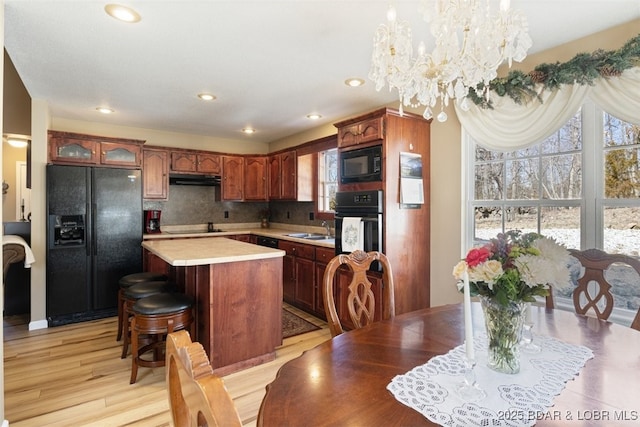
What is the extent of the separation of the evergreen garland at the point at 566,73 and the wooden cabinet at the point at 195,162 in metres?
3.86

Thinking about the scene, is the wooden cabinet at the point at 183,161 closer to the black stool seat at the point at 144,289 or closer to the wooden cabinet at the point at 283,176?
the wooden cabinet at the point at 283,176

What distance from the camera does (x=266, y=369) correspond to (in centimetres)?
268

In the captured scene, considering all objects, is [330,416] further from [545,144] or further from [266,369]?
[545,144]

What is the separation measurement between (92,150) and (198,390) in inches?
179

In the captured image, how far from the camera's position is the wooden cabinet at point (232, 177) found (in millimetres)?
5316

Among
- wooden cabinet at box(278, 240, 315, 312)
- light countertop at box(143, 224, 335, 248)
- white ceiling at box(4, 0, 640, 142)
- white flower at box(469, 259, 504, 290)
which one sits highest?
white ceiling at box(4, 0, 640, 142)

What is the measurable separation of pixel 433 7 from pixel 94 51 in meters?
2.45

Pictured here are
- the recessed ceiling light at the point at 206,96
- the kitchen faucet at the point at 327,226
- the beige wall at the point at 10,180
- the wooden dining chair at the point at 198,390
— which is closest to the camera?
the wooden dining chair at the point at 198,390

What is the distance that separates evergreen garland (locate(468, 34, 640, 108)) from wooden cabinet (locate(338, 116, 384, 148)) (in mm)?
787

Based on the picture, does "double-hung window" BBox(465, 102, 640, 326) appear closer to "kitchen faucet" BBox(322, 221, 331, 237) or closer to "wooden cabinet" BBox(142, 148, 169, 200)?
"kitchen faucet" BBox(322, 221, 331, 237)

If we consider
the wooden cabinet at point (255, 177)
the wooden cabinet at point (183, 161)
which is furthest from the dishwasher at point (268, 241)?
the wooden cabinet at point (183, 161)

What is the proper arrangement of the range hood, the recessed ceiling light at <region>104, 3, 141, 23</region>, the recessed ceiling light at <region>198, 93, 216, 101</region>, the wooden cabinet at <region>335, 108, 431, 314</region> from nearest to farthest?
the recessed ceiling light at <region>104, 3, 141, 23</region> → the wooden cabinet at <region>335, 108, 431, 314</region> → the recessed ceiling light at <region>198, 93, 216, 101</region> → the range hood

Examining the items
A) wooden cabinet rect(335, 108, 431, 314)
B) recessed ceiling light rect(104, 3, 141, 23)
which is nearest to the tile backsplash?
wooden cabinet rect(335, 108, 431, 314)

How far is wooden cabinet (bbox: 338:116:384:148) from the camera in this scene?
3002 mm
